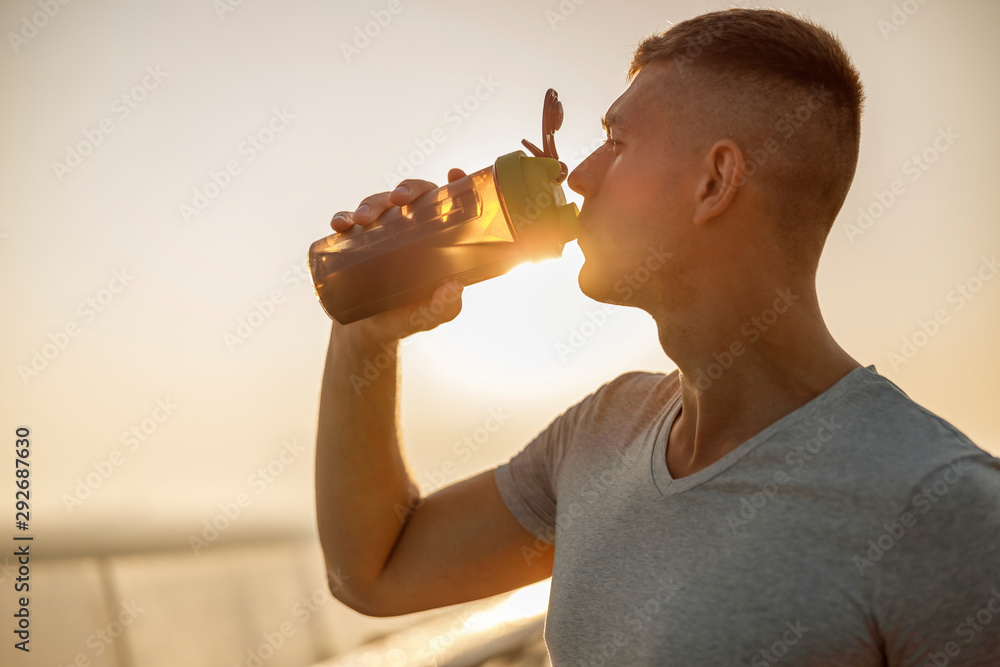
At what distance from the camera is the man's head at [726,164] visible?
2.52 feet

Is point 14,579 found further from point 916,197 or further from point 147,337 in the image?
point 916,197

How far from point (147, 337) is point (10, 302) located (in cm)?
19

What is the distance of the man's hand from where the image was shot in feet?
2.76
